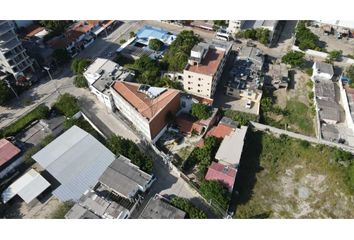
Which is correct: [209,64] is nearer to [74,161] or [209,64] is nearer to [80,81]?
[80,81]

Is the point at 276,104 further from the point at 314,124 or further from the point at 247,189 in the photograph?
the point at 247,189

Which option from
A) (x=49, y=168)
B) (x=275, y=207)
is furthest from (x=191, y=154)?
(x=49, y=168)

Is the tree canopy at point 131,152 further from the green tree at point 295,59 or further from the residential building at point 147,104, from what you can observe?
the green tree at point 295,59

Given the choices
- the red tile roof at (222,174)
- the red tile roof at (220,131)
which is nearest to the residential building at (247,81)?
the red tile roof at (220,131)

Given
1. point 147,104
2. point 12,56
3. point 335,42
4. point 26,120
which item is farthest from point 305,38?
point 12,56

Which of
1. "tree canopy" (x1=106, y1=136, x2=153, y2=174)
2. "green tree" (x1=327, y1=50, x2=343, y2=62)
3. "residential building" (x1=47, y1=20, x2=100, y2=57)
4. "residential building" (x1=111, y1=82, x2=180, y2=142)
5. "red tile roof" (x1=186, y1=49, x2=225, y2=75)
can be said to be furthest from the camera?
"residential building" (x1=47, y1=20, x2=100, y2=57)

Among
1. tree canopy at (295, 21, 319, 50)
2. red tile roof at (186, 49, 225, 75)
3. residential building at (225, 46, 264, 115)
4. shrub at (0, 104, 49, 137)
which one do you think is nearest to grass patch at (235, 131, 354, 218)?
residential building at (225, 46, 264, 115)

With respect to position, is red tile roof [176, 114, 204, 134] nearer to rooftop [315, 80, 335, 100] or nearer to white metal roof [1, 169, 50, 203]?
white metal roof [1, 169, 50, 203]

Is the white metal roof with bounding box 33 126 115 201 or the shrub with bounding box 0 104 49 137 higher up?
the shrub with bounding box 0 104 49 137
